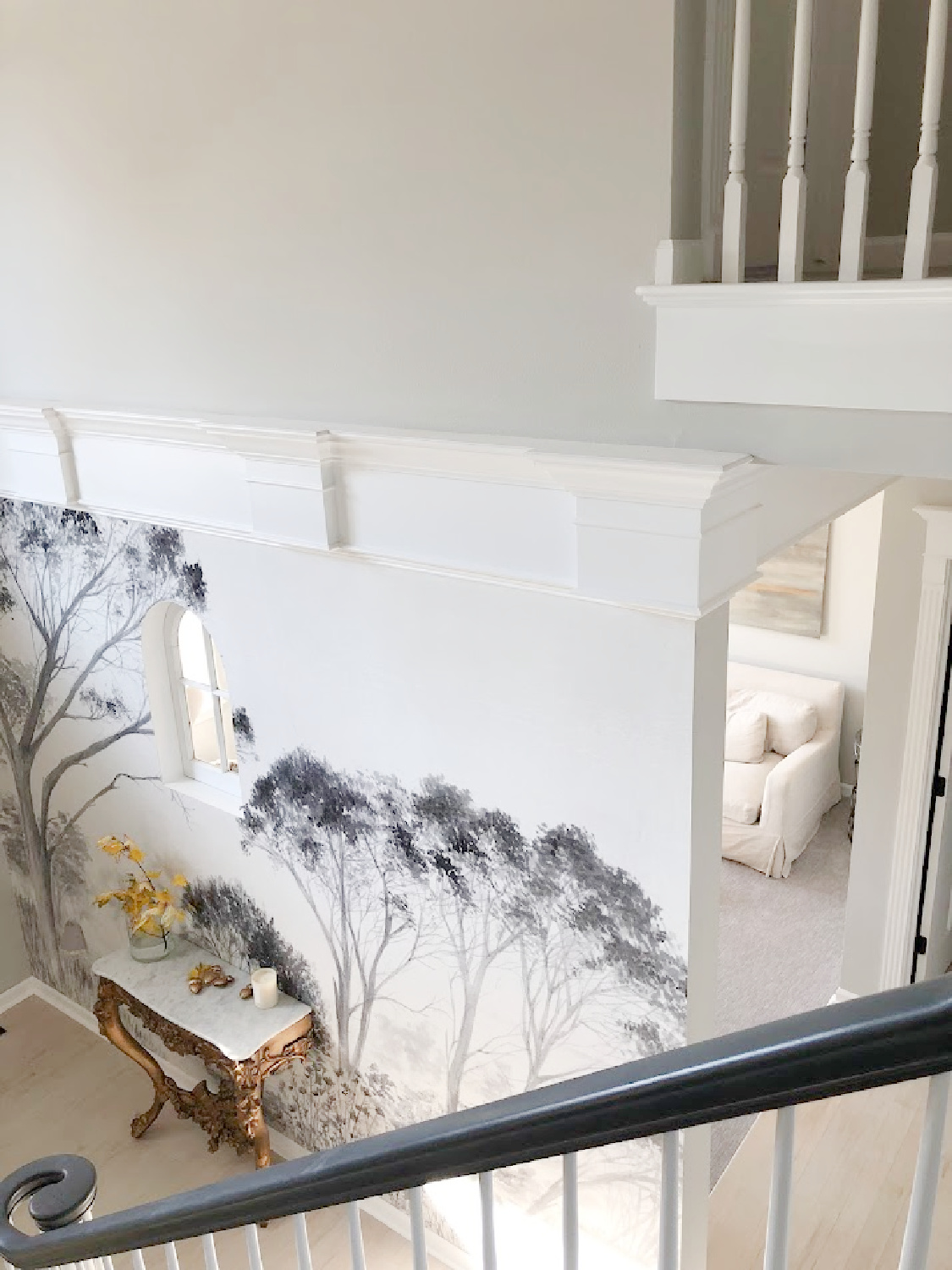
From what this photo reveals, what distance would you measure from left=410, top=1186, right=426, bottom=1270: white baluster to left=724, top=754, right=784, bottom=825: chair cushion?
16.9 ft

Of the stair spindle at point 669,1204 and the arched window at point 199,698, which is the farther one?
the arched window at point 199,698

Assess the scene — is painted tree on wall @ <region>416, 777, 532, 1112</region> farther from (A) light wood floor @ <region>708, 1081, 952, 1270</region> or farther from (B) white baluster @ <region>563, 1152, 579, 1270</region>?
(B) white baluster @ <region>563, 1152, 579, 1270</region>

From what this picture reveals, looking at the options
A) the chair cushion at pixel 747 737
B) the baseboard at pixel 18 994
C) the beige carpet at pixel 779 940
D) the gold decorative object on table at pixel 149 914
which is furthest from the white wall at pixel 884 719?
the baseboard at pixel 18 994

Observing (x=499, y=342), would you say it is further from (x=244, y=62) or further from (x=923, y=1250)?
(x=923, y=1250)

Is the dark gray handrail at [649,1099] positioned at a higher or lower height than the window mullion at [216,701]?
higher

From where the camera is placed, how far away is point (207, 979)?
418 cm

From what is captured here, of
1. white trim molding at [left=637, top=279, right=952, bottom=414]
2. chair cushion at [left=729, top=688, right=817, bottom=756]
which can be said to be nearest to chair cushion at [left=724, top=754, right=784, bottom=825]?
chair cushion at [left=729, top=688, right=817, bottom=756]

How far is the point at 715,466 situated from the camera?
220 cm

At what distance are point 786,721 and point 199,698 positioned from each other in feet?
11.8

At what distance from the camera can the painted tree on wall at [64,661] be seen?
4078 millimetres

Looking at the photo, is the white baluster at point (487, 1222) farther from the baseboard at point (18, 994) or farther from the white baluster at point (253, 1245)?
the baseboard at point (18, 994)

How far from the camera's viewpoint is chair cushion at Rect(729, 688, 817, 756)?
6.45 m

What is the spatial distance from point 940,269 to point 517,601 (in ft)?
4.03

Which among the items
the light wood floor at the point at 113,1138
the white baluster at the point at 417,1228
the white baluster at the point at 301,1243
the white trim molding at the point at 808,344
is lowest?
the light wood floor at the point at 113,1138
